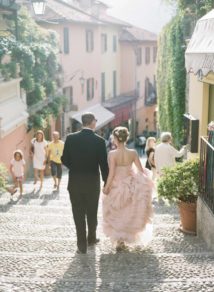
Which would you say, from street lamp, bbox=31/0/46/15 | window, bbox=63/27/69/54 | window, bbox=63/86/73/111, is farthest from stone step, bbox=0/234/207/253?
window, bbox=63/27/69/54

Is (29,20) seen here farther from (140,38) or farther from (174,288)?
(140,38)

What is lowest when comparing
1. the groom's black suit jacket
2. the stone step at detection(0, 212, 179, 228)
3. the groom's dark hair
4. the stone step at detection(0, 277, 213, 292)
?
the stone step at detection(0, 212, 179, 228)

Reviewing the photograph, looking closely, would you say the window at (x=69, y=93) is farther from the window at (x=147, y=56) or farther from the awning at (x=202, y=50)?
the awning at (x=202, y=50)

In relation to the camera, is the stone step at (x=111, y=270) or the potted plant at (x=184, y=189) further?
the potted plant at (x=184, y=189)

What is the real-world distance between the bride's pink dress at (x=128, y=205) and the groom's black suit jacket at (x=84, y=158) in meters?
0.29

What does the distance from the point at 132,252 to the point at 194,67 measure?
2978 mm

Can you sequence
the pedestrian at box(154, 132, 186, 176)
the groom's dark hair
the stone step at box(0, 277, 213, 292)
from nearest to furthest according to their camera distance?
the stone step at box(0, 277, 213, 292)
the groom's dark hair
the pedestrian at box(154, 132, 186, 176)

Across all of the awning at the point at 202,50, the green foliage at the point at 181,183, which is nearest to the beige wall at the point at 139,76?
the awning at the point at 202,50

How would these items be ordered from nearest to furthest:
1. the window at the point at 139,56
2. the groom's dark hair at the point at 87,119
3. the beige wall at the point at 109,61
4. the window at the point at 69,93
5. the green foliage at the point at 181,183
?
the groom's dark hair at the point at 87,119, the green foliage at the point at 181,183, the window at the point at 69,93, the beige wall at the point at 109,61, the window at the point at 139,56

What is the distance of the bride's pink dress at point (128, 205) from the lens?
6457 mm

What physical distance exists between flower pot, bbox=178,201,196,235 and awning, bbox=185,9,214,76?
1.94 meters

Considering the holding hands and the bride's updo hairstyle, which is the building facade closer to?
the bride's updo hairstyle

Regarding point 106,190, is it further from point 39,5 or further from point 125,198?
point 39,5

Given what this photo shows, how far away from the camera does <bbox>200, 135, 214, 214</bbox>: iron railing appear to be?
6.27 m
